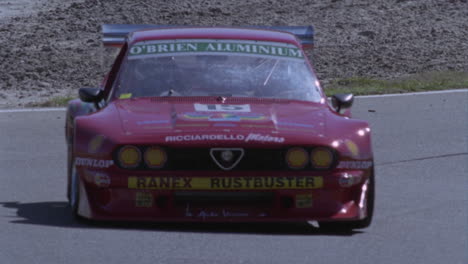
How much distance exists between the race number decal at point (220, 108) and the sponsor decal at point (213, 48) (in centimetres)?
87

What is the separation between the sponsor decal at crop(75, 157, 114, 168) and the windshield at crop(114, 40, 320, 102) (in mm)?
1083

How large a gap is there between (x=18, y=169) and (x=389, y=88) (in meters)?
7.43

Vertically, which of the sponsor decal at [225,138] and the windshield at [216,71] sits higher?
the sponsor decal at [225,138]

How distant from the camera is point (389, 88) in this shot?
16.8 metres

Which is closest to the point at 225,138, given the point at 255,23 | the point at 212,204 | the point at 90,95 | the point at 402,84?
the point at 212,204

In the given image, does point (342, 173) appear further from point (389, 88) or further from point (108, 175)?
point (389, 88)

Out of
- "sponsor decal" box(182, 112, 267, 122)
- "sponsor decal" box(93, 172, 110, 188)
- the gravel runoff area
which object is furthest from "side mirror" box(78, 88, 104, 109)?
the gravel runoff area

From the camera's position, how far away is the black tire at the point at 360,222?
7230 millimetres

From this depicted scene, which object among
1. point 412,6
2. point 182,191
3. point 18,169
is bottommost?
point 412,6

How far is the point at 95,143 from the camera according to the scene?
6910 mm

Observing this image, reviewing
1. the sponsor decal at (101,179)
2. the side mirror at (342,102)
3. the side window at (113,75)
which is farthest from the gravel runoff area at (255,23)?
the sponsor decal at (101,179)

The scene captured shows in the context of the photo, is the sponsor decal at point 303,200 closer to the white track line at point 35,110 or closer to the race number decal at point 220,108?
the race number decal at point 220,108

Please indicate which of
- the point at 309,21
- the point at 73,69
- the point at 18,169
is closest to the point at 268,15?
the point at 309,21

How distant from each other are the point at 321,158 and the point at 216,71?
158 cm
